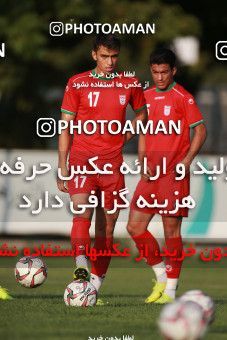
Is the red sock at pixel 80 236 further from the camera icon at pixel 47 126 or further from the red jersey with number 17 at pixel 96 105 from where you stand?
the camera icon at pixel 47 126

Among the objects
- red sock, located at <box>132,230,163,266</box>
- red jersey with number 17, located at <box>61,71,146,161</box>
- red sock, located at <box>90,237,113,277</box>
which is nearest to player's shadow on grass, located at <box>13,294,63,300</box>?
red sock, located at <box>90,237,113,277</box>

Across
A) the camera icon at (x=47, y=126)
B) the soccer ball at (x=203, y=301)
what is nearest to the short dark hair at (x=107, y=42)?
the camera icon at (x=47, y=126)

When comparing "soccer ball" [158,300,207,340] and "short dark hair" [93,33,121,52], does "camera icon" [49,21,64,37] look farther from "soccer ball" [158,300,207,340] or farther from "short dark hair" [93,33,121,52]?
"soccer ball" [158,300,207,340]

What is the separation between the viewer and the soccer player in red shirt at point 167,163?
1334 centimetres

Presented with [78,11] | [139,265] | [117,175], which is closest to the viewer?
[117,175]

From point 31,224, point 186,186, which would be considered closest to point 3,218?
point 31,224

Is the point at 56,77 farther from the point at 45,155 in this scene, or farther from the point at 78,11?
the point at 45,155

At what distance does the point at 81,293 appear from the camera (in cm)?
1227

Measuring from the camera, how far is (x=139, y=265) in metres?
20.0

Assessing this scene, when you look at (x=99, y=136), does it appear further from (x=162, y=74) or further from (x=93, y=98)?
(x=162, y=74)

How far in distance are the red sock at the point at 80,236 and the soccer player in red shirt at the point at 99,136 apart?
0.27 ft

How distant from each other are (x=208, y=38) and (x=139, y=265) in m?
14.7

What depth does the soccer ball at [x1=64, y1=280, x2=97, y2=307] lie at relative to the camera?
12.2m

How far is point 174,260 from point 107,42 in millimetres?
2177
